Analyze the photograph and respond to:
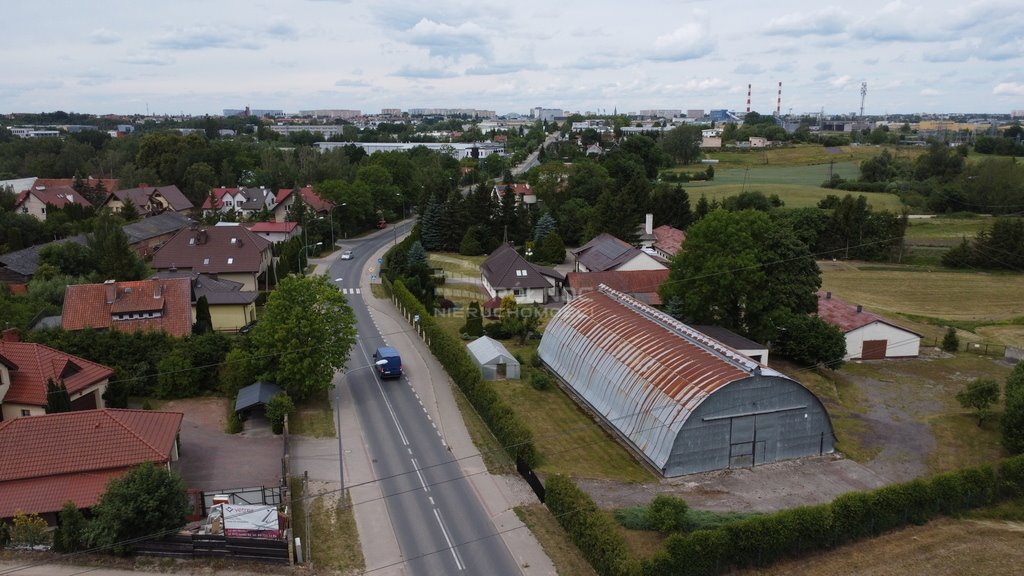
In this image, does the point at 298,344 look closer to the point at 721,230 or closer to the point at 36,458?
the point at 36,458

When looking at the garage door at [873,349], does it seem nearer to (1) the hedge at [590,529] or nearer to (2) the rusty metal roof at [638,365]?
(2) the rusty metal roof at [638,365]

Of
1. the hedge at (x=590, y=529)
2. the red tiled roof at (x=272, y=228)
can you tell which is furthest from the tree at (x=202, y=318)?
the red tiled roof at (x=272, y=228)

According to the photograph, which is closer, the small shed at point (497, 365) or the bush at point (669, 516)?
the bush at point (669, 516)

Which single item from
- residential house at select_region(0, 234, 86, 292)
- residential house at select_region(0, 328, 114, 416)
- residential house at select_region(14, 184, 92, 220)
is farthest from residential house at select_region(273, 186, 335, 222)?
residential house at select_region(0, 328, 114, 416)

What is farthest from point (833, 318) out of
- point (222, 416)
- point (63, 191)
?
point (63, 191)

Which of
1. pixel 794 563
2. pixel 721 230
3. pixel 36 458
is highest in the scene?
pixel 721 230

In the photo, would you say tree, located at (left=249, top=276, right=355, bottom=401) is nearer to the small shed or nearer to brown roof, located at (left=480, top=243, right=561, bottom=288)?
the small shed

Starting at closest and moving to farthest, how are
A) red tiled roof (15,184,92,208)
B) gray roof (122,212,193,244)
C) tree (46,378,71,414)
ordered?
tree (46,378,71,414), gray roof (122,212,193,244), red tiled roof (15,184,92,208)
